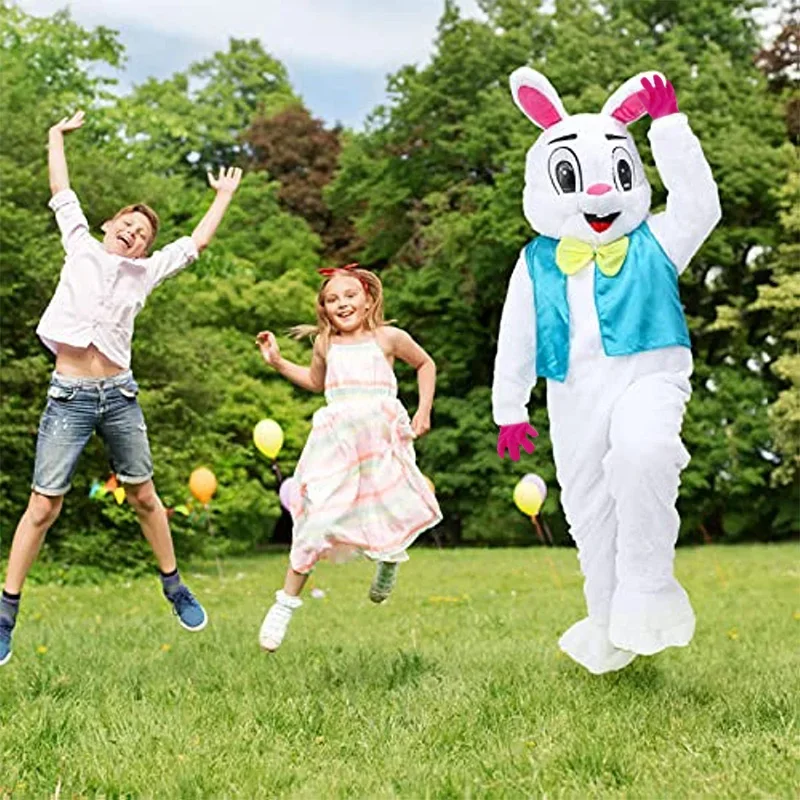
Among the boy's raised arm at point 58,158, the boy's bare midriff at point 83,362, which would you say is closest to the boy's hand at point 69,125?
the boy's raised arm at point 58,158

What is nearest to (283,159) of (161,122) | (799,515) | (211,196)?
(211,196)

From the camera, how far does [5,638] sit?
5.75 m

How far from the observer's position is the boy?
5.74 m

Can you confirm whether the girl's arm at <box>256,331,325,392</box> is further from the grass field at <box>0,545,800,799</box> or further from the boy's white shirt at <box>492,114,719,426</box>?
the grass field at <box>0,545,800,799</box>

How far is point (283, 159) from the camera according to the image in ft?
104

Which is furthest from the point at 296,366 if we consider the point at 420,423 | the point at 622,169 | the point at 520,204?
the point at 520,204

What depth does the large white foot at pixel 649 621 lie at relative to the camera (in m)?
4.96

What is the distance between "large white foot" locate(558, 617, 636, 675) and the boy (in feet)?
7.07

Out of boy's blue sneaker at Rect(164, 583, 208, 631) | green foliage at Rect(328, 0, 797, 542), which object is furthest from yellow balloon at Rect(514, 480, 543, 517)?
green foliage at Rect(328, 0, 797, 542)

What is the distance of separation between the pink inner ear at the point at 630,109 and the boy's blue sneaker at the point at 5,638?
357 centimetres

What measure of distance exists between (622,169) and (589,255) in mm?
390

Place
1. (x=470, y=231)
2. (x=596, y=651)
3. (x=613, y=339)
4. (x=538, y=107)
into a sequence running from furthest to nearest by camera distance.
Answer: (x=470, y=231) → (x=538, y=107) → (x=596, y=651) → (x=613, y=339)

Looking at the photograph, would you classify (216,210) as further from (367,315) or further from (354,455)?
(354,455)

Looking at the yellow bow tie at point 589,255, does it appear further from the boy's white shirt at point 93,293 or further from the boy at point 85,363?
the boy's white shirt at point 93,293
